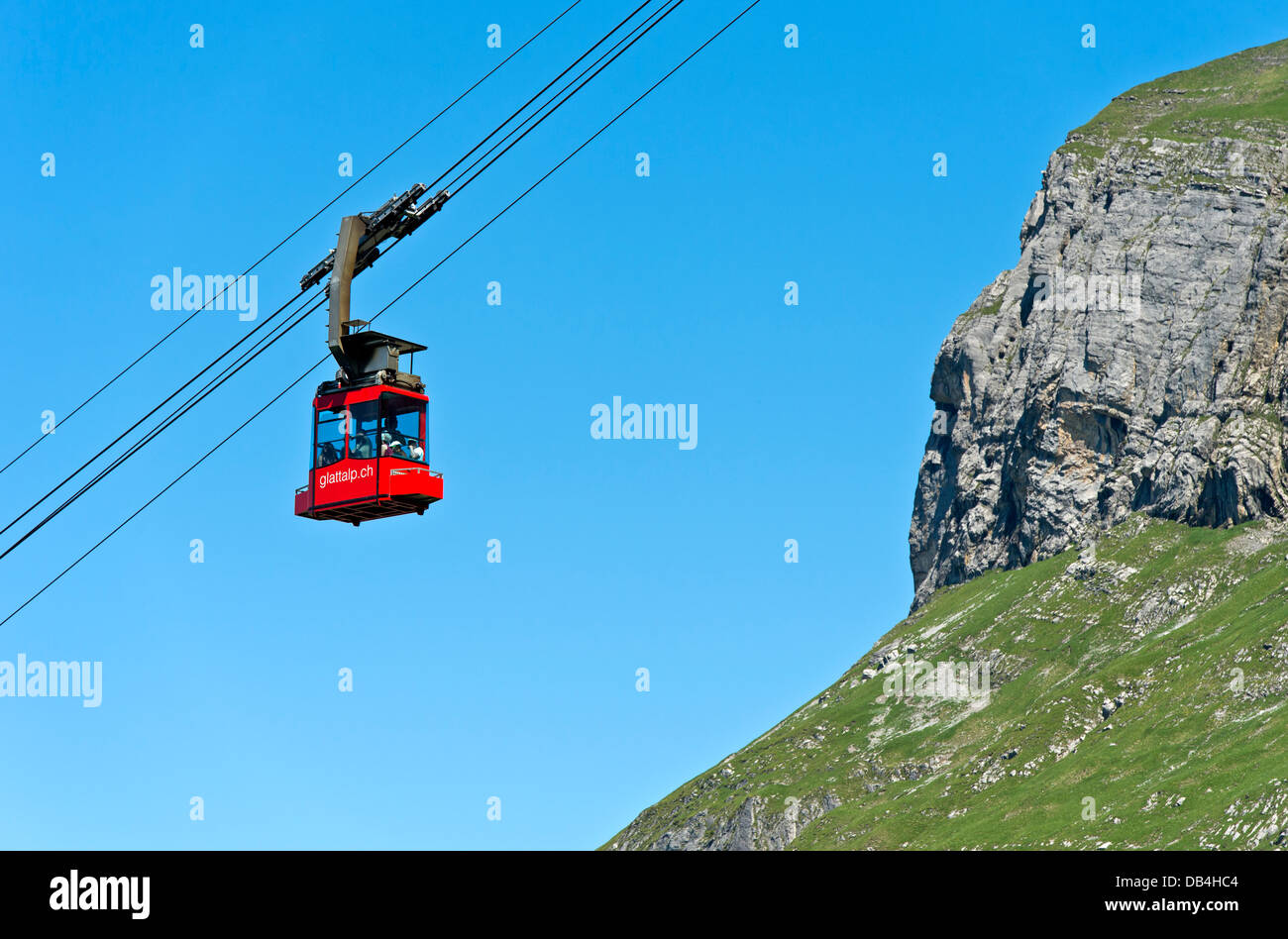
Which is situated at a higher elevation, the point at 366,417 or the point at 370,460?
the point at 366,417
